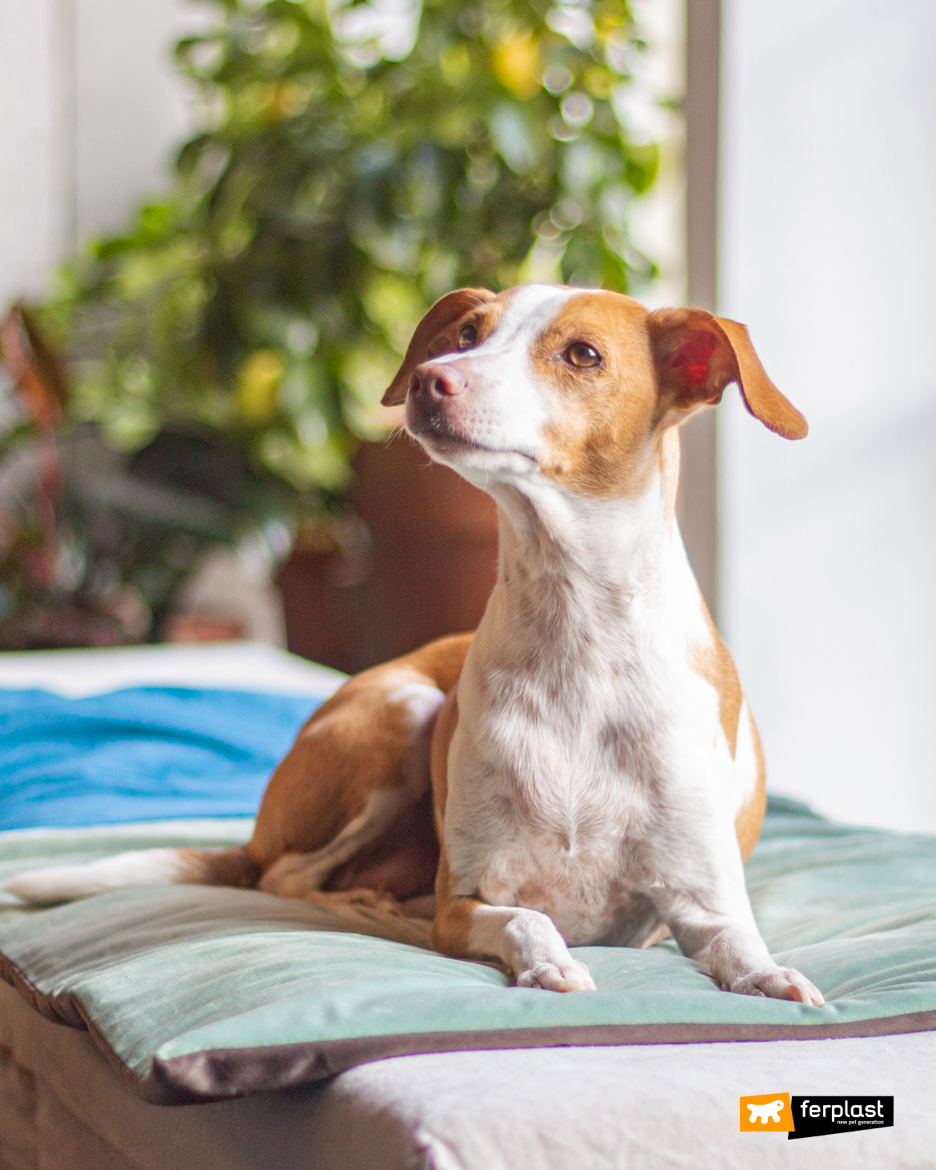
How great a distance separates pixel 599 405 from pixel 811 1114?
62 cm

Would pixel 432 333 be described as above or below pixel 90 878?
above

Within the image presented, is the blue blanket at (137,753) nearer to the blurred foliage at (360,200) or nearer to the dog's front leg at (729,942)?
the dog's front leg at (729,942)

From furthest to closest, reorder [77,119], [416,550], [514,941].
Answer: [77,119]
[416,550]
[514,941]

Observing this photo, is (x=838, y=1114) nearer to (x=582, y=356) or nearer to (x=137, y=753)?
(x=582, y=356)

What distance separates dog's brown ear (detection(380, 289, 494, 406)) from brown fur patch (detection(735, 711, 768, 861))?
1.72ft

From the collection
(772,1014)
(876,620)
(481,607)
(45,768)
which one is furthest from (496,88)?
(772,1014)

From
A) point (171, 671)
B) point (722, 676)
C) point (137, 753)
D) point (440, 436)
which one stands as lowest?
point (171, 671)

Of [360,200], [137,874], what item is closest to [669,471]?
[137,874]

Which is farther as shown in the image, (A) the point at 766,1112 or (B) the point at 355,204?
(B) the point at 355,204

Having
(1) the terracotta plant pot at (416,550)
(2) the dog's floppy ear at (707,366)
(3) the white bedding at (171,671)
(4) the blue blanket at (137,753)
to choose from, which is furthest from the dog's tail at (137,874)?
(1) the terracotta plant pot at (416,550)

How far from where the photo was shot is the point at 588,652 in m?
1.15

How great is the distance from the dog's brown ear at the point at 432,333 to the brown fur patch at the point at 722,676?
1.30 ft

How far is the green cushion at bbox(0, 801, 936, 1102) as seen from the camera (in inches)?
33.0

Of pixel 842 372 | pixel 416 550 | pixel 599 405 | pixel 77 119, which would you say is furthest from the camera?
pixel 77 119
